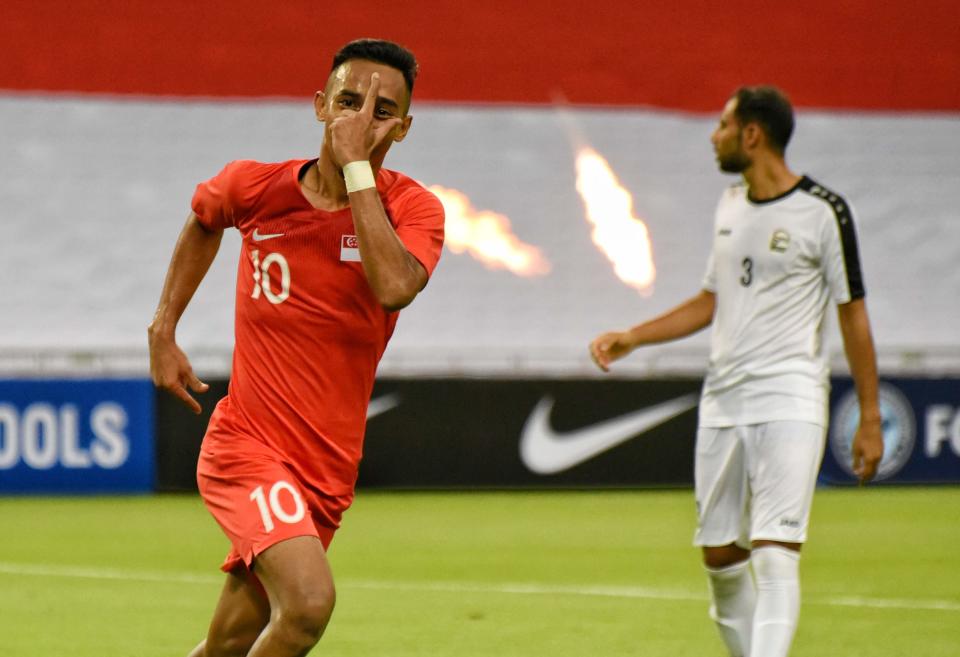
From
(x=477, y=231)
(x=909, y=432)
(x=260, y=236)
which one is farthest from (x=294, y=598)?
(x=477, y=231)

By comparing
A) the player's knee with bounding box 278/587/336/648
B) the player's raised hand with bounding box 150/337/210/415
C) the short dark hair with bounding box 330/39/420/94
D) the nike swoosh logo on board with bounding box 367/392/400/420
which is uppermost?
the short dark hair with bounding box 330/39/420/94

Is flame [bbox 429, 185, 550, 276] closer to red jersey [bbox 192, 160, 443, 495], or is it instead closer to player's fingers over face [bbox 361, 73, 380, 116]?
red jersey [bbox 192, 160, 443, 495]

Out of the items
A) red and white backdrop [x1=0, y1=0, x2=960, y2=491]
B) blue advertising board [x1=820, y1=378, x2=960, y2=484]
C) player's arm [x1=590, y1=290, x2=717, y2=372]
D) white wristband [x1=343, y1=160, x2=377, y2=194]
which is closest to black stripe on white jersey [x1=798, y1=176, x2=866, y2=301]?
player's arm [x1=590, y1=290, x2=717, y2=372]

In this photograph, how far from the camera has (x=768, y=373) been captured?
5.59 meters

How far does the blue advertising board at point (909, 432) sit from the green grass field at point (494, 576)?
0.39m

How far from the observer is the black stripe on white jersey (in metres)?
5.46

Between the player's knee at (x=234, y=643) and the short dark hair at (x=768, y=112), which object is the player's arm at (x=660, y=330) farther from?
the player's knee at (x=234, y=643)

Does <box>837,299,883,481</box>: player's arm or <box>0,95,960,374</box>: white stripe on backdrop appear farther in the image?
<box>0,95,960,374</box>: white stripe on backdrop

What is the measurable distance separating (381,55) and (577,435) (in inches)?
396

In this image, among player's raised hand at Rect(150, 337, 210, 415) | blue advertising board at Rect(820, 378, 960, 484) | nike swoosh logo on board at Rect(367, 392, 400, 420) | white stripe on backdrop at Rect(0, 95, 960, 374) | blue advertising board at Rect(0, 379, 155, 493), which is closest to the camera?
player's raised hand at Rect(150, 337, 210, 415)

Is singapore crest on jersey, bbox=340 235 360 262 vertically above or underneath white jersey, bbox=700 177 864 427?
above

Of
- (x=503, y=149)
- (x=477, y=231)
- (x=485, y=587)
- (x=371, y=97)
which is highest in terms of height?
Answer: (x=371, y=97)

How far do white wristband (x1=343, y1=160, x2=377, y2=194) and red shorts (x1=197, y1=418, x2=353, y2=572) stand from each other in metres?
0.76

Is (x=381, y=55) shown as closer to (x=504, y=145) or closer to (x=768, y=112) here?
(x=768, y=112)
